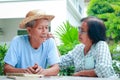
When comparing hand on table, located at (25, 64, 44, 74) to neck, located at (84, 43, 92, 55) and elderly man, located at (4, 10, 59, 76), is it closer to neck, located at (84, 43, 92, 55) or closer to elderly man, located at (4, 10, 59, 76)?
elderly man, located at (4, 10, 59, 76)

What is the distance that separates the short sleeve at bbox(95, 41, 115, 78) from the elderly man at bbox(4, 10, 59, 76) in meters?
0.37

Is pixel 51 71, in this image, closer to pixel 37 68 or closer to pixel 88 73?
pixel 37 68

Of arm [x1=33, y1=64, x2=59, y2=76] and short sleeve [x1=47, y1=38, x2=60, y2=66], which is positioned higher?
short sleeve [x1=47, y1=38, x2=60, y2=66]

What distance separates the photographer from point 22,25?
304cm

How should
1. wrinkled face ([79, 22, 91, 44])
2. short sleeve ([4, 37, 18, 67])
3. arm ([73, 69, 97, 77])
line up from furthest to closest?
wrinkled face ([79, 22, 91, 44])
arm ([73, 69, 97, 77])
short sleeve ([4, 37, 18, 67])

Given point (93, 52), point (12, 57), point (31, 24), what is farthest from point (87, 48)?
point (12, 57)

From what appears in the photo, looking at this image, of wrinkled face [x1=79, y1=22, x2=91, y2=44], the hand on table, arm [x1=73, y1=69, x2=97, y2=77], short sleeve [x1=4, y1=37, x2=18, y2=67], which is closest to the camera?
the hand on table

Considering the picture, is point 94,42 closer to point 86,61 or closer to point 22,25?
point 86,61

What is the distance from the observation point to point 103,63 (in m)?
2.97

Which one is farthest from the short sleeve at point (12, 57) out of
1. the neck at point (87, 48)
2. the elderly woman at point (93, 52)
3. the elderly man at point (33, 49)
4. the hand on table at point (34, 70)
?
the neck at point (87, 48)

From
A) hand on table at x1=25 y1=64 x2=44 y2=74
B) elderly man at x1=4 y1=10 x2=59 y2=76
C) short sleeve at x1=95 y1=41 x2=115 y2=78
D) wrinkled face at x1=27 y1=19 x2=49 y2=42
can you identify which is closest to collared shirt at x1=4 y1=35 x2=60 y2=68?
elderly man at x1=4 y1=10 x2=59 y2=76

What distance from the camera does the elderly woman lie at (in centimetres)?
298

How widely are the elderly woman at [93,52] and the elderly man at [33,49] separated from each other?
273 mm

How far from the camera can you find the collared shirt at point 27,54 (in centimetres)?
297
